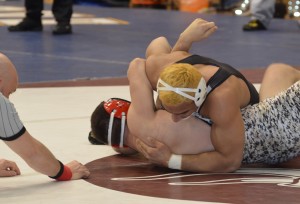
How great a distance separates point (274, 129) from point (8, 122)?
1.16 metres

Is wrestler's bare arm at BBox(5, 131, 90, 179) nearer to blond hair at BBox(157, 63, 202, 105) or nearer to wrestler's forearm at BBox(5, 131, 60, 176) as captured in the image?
wrestler's forearm at BBox(5, 131, 60, 176)

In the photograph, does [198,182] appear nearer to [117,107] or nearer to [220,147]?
[220,147]

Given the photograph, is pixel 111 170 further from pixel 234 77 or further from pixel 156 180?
pixel 234 77

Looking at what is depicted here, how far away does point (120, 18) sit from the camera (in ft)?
37.6

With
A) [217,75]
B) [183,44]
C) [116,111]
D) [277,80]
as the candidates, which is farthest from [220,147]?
[277,80]

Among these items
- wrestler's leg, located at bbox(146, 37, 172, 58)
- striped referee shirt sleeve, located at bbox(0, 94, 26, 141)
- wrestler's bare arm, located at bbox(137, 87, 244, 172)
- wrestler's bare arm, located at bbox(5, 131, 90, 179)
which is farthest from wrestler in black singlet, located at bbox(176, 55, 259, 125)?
striped referee shirt sleeve, located at bbox(0, 94, 26, 141)

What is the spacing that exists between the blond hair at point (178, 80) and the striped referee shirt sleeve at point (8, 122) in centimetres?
59

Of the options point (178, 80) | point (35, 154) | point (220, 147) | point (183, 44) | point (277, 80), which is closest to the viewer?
point (35, 154)

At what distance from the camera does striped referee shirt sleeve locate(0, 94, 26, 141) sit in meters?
3.19

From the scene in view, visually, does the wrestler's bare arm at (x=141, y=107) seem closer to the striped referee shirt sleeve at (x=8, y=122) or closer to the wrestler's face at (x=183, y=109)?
the wrestler's face at (x=183, y=109)

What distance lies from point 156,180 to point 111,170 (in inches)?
10.4

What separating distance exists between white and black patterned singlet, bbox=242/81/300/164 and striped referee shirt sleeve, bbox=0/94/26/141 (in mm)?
1006

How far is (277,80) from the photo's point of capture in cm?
438

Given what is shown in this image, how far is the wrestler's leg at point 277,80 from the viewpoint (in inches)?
168
